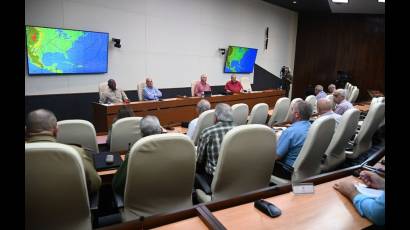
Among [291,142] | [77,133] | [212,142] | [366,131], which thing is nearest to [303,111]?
[291,142]

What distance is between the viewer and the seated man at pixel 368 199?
4.05 ft

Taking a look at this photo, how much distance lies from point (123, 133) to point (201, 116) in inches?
33.4

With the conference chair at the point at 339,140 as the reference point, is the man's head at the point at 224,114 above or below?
above

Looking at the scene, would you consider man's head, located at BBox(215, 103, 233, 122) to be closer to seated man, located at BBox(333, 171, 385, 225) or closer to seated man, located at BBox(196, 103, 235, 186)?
seated man, located at BBox(196, 103, 235, 186)

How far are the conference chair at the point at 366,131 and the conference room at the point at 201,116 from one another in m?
0.02

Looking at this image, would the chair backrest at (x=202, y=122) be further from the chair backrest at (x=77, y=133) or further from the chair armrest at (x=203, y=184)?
the chair backrest at (x=77, y=133)

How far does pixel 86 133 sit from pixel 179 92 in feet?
16.7

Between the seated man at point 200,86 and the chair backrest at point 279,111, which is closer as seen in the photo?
the chair backrest at point 279,111

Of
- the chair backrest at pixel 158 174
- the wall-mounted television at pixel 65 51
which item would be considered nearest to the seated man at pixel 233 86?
the wall-mounted television at pixel 65 51

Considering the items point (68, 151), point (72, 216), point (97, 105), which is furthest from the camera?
point (97, 105)

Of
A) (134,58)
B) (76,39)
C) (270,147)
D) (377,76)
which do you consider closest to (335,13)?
(377,76)
